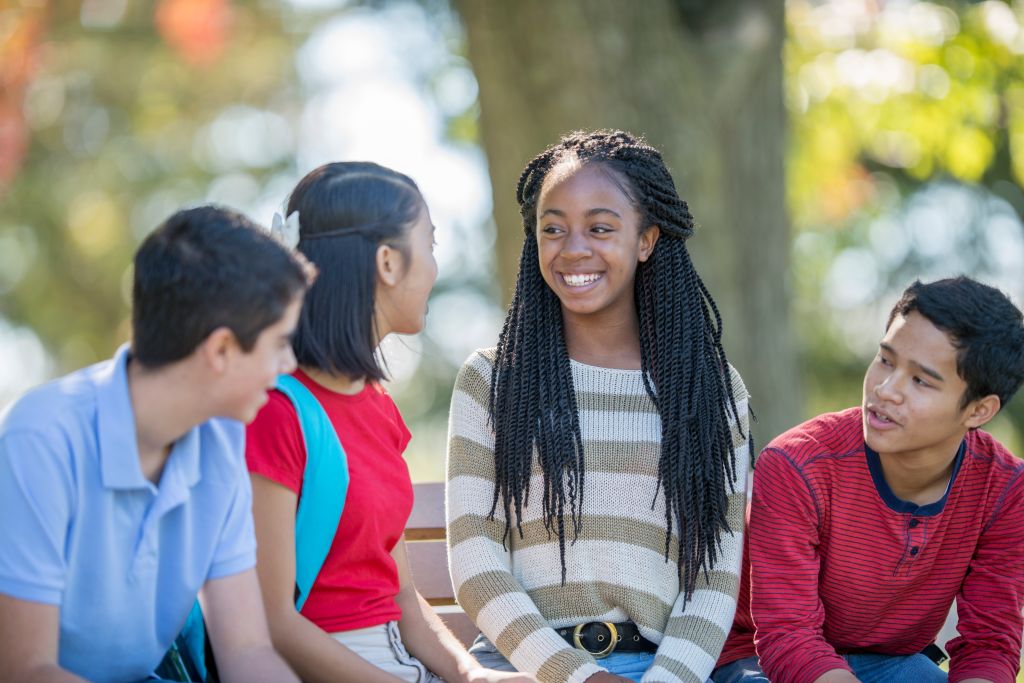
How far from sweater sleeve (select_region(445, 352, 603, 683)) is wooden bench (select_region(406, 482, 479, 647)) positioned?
1.54 ft

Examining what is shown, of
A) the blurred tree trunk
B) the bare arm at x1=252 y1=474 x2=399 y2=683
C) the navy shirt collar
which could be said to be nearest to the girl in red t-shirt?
the bare arm at x1=252 y1=474 x2=399 y2=683

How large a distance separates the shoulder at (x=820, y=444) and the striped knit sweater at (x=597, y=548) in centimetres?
10

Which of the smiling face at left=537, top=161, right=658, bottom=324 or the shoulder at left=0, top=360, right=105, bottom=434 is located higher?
the smiling face at left=537, top=161, right=658, bottom=324

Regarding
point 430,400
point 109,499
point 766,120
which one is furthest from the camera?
point 430,400

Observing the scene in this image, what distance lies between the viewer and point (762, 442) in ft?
18.0

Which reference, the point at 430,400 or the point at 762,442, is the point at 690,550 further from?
the point at 430,400

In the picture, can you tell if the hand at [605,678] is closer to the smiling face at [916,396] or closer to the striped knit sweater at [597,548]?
the striped knit sweater at [597,548]

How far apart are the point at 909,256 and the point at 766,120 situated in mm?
5957

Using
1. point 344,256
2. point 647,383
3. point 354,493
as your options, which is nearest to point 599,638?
point 647,383

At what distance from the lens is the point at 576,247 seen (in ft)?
9.96

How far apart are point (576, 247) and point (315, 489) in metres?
0.94

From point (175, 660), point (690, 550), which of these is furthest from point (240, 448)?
point (690, 550)

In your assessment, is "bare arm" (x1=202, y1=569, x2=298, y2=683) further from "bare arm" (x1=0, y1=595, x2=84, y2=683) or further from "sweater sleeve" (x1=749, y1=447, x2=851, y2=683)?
"sweater sleeve" (x1=749, y1=447, x2=851, y2=683)

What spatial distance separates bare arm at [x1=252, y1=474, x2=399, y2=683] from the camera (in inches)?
96.7
